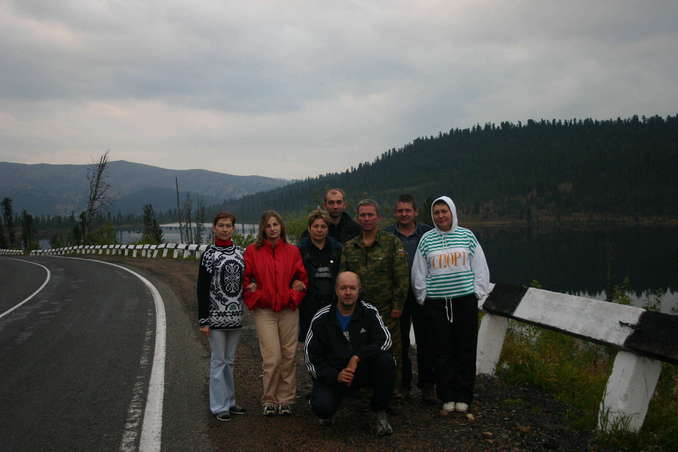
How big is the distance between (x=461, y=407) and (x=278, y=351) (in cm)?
171

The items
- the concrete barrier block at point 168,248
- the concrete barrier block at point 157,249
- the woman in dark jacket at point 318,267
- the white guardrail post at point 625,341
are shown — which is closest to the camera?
the white guardrail post at point 625,341

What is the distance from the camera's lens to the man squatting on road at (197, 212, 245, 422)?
16.0 ft

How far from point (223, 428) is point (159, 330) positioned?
4550 millimetres

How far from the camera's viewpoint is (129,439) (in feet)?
13.7

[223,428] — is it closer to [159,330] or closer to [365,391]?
[365,391]

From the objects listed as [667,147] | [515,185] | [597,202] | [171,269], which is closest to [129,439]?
[171,269]

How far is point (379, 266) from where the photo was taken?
16.1ft

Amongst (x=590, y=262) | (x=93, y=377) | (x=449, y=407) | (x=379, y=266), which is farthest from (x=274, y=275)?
(x=590, y=262)

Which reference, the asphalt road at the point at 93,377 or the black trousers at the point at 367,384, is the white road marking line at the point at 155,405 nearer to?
the asphalt road at the point at 93,377

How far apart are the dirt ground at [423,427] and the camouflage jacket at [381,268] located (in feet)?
3.22

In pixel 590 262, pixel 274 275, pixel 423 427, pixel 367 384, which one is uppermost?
pixel 274 275

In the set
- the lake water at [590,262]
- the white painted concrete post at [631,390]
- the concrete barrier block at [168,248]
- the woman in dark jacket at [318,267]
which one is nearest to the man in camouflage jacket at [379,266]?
the woman in dark jacket at [318,267]

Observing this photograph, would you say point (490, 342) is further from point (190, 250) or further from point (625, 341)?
point (190, 250)

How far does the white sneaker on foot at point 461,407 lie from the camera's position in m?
4.66
